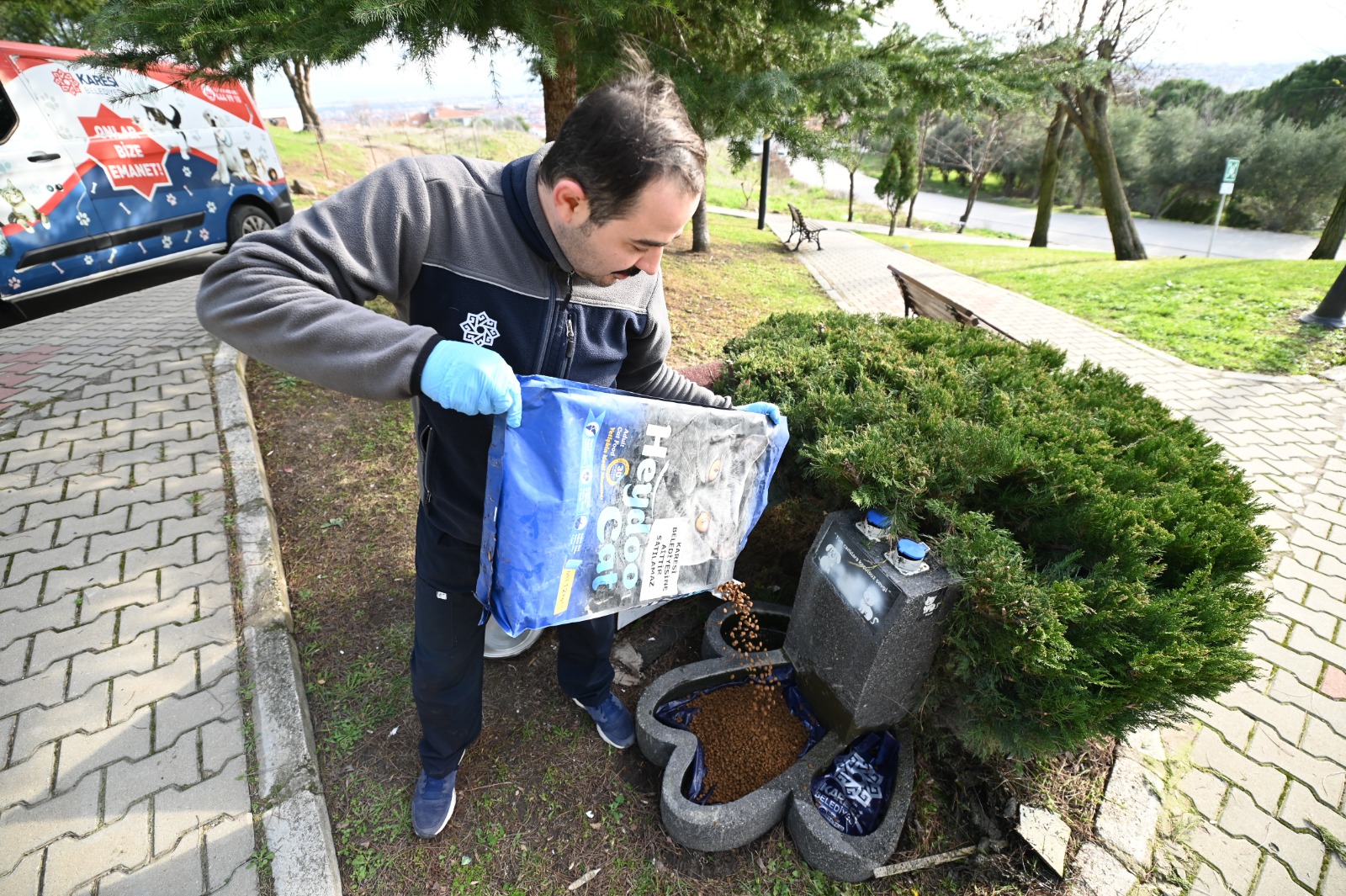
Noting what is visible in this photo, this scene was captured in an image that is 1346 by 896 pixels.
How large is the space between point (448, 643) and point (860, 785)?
1.47 metres

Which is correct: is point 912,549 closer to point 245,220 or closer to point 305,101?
point 245,220

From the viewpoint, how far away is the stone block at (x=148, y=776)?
2055 mm

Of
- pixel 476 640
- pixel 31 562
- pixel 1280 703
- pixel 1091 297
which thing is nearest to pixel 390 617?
pixel 476 640

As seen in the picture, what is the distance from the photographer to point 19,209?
5.15m

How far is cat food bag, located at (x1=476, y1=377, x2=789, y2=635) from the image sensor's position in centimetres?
139

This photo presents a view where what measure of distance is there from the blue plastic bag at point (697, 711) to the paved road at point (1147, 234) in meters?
15.9

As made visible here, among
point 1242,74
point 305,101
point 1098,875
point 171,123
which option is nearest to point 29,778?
point 1098,875

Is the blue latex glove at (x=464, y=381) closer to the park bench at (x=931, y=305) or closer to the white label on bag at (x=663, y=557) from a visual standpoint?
the white label on bag at (x=663, y=557)

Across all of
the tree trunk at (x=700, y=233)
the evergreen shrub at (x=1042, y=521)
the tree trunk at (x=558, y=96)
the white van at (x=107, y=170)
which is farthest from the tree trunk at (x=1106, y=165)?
the white van at (x=107, y=170)

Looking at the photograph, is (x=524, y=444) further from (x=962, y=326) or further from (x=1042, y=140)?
(x=1042, y=140)

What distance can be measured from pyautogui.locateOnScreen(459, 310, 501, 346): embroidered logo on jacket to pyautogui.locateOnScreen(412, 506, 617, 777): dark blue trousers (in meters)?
0.55

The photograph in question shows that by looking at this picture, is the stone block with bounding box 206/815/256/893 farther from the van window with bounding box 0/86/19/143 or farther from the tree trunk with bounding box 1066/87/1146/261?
the tree trunk with bounding box 1066/87/1146/261

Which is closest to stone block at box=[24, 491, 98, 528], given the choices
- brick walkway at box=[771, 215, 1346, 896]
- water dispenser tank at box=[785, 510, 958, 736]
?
water dispenser tank at box=[785, 510, 958, 736]

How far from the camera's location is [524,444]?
4.53 ft
